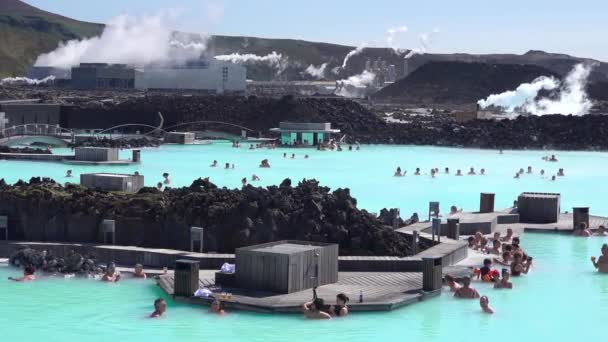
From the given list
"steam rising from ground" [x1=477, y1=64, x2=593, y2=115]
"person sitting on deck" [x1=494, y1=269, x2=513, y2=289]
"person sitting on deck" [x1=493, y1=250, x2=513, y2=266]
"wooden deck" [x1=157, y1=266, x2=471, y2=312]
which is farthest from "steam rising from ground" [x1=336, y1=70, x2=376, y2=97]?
"wooden deck" [x1=157, y1=266, x2=471, y2=312]

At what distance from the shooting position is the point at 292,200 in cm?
1881

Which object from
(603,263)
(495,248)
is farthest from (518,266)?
(495,248)

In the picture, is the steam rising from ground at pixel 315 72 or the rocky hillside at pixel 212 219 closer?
the rocky hillside at pixel 212 219

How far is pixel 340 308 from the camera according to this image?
14.4 meters

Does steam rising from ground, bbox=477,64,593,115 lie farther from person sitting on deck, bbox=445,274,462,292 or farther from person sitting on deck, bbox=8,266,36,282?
person sitting on deck, bbox=8,266,36,282

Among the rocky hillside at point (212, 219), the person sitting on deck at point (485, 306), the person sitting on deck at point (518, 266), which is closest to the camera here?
the person sitting on deck at point (485, 306)

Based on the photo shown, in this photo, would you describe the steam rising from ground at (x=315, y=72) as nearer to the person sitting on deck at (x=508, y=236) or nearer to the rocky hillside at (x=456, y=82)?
the rocky hillside at (x=456, y=82)

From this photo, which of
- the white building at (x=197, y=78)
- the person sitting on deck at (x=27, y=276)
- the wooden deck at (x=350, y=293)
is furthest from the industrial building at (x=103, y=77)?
the wooden deck at (x=350, y=293)

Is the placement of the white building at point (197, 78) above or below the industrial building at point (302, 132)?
above

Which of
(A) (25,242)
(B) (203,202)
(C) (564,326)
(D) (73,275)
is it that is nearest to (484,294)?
(C) (564,326)

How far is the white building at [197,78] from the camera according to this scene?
9988 centimetres

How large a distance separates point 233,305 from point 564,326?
4.74m

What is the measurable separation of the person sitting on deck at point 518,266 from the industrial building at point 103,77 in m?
87.6

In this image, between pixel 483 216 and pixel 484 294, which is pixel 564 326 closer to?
pixel 484 294
